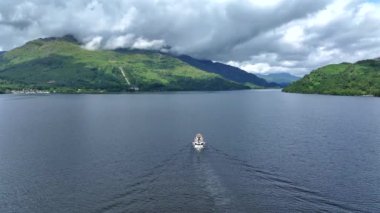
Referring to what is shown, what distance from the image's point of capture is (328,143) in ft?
450

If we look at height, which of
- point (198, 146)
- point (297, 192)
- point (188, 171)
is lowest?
point (297, 192)

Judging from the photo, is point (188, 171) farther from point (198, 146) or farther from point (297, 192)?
point (198, 146)

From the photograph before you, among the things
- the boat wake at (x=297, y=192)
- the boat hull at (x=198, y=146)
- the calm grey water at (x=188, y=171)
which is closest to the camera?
the boat wake at (x=297, y=192)

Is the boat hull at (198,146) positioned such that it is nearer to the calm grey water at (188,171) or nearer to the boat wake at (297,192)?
the calm grey water at (188,171)

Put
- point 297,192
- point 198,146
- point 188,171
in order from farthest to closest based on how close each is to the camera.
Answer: point 198,146
point 188,171
point 297,192

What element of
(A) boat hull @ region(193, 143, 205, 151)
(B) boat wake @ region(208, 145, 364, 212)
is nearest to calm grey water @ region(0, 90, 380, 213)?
(B) boat wake @ region(208, 145, 364, 212)

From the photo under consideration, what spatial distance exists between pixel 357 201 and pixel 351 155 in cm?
4385

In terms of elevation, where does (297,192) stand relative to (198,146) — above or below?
below

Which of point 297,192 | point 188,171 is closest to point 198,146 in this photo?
point 188,171

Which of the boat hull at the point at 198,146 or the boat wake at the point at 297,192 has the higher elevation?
the boat hull at the point at 198,146

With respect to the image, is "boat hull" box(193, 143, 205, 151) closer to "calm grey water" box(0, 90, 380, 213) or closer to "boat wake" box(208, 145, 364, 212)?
"calm grey water" box(0, 90, 380, 213)

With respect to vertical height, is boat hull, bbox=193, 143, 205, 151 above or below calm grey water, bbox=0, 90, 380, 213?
above

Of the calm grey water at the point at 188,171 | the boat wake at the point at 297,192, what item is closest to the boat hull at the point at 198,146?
the calm grey water at the point at 188,171

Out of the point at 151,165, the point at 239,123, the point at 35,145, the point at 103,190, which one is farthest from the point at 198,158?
the point at 239,123
